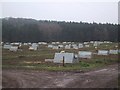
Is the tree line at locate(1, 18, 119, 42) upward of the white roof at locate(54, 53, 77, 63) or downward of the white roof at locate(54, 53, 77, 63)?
upward

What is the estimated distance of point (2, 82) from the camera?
20.8 m

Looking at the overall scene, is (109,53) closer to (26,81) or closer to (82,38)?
(26,81)

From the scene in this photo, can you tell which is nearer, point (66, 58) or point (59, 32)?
point (66, 58)

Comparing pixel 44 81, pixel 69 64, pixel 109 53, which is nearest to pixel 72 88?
pixel 44 81

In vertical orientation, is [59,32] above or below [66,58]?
above

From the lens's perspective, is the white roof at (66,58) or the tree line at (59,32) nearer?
→ the white roof at (66,58)

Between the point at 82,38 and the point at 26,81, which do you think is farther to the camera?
the point at 82,38

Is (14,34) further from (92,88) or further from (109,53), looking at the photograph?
(92,88)

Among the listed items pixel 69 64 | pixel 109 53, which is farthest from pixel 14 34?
pixel 69 64

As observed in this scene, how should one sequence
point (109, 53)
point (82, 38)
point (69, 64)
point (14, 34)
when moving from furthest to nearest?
point (82, 38)
point (14, 34)
point (109, 53)
point (69, 64)

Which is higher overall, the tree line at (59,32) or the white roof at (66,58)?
the tree line at (59,32)

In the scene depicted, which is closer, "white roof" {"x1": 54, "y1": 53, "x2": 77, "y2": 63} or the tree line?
"white roof" {"x1": 54, "y1": 53, "x2": 77, "y2": 63}

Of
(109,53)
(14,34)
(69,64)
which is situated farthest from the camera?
(14,34)

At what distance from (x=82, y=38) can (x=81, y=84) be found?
124 m
